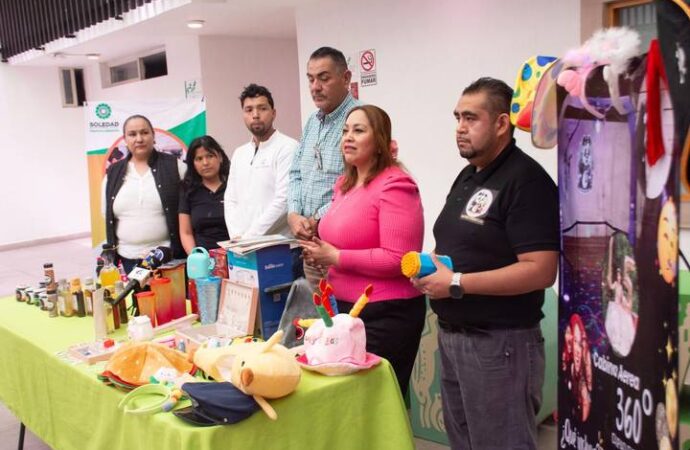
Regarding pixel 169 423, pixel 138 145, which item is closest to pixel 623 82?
pixel 169 423

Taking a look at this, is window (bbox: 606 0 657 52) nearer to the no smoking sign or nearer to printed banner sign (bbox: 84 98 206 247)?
the no smoking sign

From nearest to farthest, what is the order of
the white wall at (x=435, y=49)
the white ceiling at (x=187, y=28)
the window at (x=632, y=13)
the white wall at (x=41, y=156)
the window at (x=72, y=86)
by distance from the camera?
the window at (x=632, y=13)
the white wall at (x=435, y=49)
the white ceiling at (x=187, y=28)
the white wall at (x=41, y=156)
the window at (x=72, y=86)

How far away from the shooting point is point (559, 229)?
165 centimetres

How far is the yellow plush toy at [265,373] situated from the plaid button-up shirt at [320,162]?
1087 millimetres

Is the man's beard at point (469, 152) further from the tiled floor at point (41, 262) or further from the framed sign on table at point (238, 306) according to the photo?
the tiled floor at point (41, 262)

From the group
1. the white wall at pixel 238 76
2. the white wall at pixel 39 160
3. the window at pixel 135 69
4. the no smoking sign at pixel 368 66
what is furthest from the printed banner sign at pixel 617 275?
the white wall at pixel 39 160

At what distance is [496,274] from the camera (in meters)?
1.70

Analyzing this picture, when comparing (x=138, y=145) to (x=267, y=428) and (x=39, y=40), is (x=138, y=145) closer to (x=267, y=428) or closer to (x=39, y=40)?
(x=267, y=428)

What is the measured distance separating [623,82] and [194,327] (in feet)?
5.28

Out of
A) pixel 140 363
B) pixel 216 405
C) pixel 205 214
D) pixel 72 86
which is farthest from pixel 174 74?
pixel 216 405

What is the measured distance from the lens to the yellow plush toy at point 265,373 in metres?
1.54

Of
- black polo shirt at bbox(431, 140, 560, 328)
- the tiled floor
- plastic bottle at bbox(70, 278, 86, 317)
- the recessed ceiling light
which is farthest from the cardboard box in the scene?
the recessed ceiling light

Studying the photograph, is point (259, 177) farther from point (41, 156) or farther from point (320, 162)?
point (41, 156)

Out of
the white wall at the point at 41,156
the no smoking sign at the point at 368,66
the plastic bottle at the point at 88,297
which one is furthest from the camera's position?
the white wall at the point at 41,156
